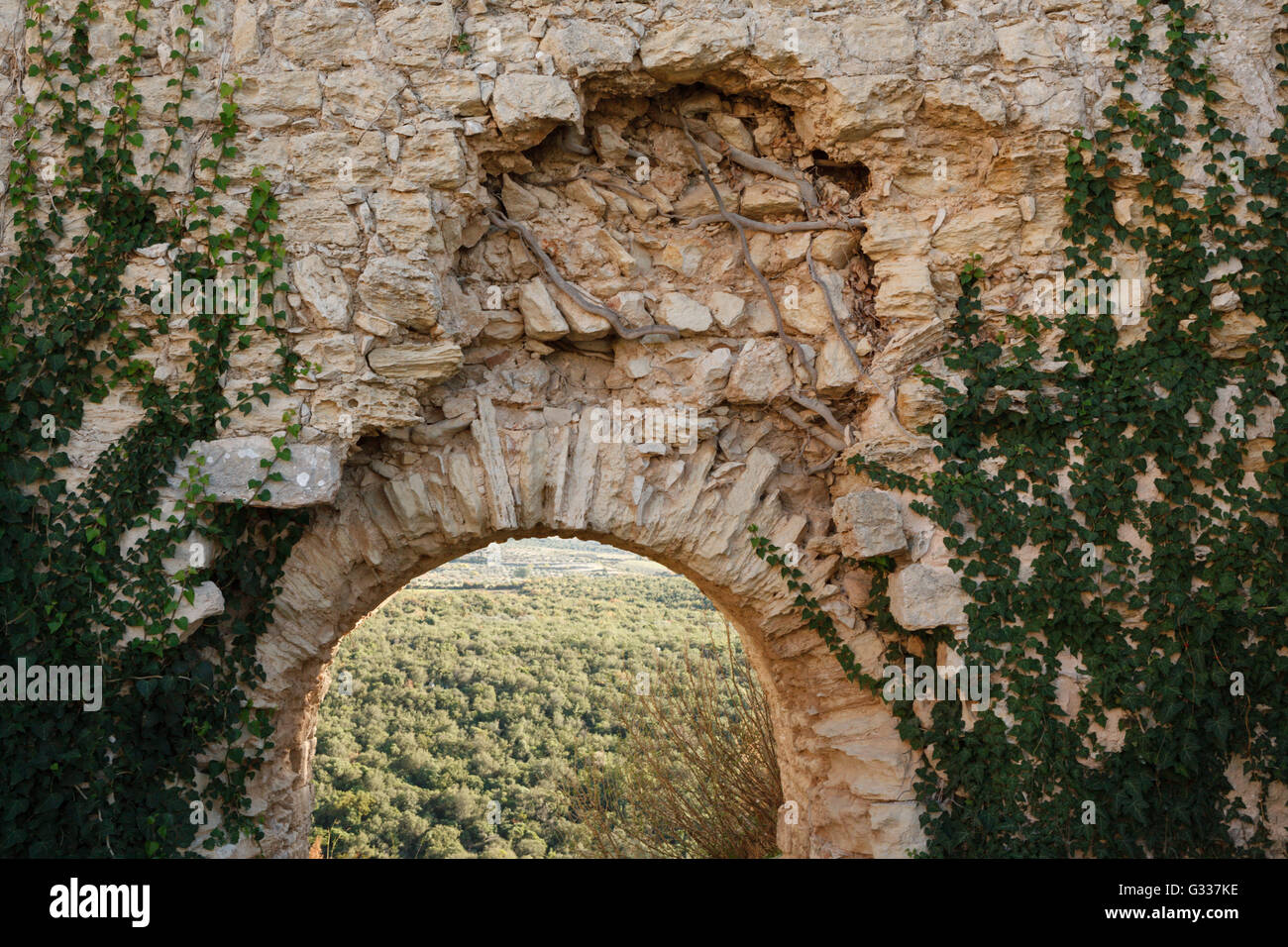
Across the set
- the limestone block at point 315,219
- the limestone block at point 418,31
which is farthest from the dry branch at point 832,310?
the limestone block at point 315,219

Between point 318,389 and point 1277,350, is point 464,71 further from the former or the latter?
point 1277,350

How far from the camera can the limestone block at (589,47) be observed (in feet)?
13.9

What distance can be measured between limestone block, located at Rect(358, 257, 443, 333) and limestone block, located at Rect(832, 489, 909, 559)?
2.31 meters

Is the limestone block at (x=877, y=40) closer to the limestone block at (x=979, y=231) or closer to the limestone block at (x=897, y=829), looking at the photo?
the limestone block at (x=979, y=231)

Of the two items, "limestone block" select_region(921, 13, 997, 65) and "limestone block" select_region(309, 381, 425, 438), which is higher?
"limestone block" select_region(921, 13, 997, 65)

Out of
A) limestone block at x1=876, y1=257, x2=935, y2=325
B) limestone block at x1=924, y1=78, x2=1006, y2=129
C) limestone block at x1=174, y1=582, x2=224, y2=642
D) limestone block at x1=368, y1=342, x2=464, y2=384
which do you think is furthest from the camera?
limestone block at x1=876, y1=257, x2=935, y2=325

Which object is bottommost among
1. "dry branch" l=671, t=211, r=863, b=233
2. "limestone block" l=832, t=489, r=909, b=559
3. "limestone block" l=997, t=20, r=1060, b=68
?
"limestone block" l=832, t=489, r=909, b=559

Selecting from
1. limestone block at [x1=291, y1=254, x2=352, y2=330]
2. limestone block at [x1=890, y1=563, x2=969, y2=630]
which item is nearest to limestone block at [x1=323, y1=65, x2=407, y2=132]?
limestone block at [x1=291, y1=254, x2=352, y2=330]

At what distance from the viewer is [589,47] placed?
4.23 meters

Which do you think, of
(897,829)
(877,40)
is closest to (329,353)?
(877,40)

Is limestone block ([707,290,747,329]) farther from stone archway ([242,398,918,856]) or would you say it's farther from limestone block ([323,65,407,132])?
limestone block ([323,65,407,132])

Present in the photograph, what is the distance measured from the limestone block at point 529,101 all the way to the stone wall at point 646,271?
11mm

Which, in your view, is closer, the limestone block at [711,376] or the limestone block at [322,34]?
the limestone block at [322,34]

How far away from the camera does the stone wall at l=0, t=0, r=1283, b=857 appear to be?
4.15 metres
